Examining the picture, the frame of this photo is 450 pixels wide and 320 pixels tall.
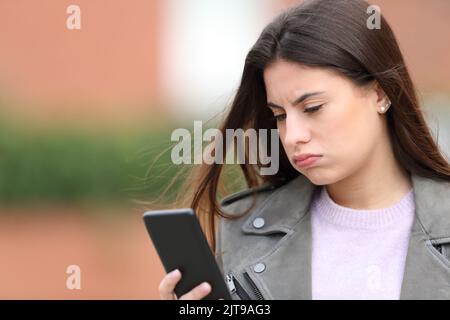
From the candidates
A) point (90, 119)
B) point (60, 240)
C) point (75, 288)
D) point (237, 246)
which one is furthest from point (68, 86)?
point (237, 246)

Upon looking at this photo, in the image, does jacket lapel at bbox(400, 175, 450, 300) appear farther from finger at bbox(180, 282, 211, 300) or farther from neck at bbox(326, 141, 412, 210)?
finger at bbox(180, 282, 211, 300)

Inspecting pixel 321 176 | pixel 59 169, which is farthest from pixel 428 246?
pixel 59 169

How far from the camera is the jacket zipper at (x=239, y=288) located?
7.41ft

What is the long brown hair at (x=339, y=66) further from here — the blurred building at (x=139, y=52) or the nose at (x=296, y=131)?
the blurred building at (x=139, y=52)

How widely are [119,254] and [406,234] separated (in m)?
5.93

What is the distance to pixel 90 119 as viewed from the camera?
1002 centimetres

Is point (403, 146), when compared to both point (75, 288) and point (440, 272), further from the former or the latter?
point (75, 288)

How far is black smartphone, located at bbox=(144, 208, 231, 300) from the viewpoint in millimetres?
1910

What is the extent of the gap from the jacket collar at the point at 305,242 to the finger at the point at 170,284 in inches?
13.0

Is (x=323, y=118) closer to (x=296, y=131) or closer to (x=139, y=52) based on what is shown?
(x=296, y=131)

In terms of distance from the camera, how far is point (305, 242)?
232cm

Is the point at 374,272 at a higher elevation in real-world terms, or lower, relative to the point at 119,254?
higher

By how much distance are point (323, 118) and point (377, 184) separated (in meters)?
0.30

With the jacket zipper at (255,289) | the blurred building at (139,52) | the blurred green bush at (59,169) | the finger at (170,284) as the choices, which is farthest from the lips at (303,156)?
the blurred building at (139,52)
